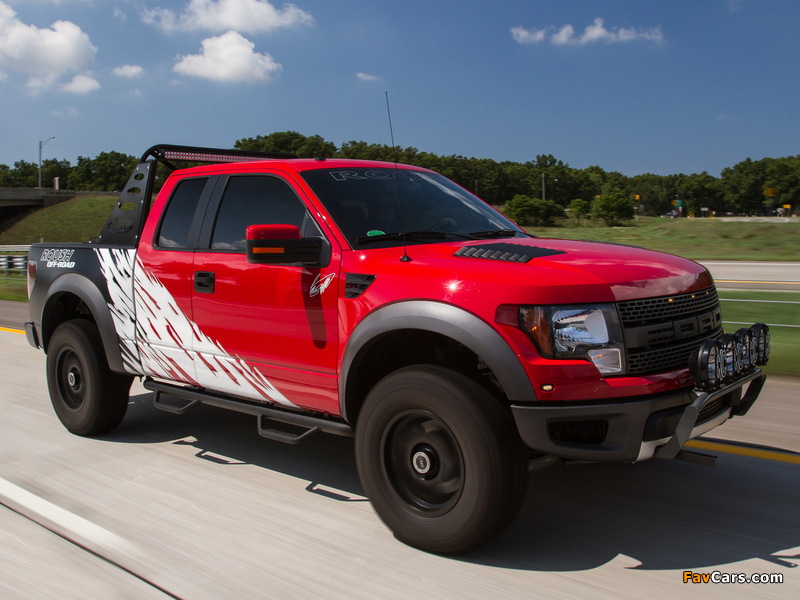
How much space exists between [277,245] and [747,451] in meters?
3.37

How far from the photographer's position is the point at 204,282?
4656 mm

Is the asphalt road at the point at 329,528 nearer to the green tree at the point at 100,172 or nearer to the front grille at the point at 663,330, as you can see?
the front grille at the point at 663,330

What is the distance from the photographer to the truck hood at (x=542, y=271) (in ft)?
10.7

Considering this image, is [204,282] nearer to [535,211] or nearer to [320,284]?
[320,284]

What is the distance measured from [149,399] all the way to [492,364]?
4710 mm

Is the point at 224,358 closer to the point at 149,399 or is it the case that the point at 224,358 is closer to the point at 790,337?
the point at 149,399

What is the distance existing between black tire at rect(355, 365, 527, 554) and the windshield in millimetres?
874

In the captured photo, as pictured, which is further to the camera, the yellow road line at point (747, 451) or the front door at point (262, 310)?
the yellow road line at point (747, 451)

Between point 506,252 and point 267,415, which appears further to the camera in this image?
point 267,415

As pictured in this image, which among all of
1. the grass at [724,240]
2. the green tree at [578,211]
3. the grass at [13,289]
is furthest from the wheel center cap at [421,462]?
the green tree at [578,211]

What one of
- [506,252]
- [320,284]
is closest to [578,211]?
[320,284]

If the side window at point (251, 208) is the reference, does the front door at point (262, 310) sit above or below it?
below

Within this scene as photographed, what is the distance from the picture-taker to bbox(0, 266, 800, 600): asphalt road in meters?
3.30

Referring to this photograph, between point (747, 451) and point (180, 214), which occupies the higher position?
point (180, 214)
